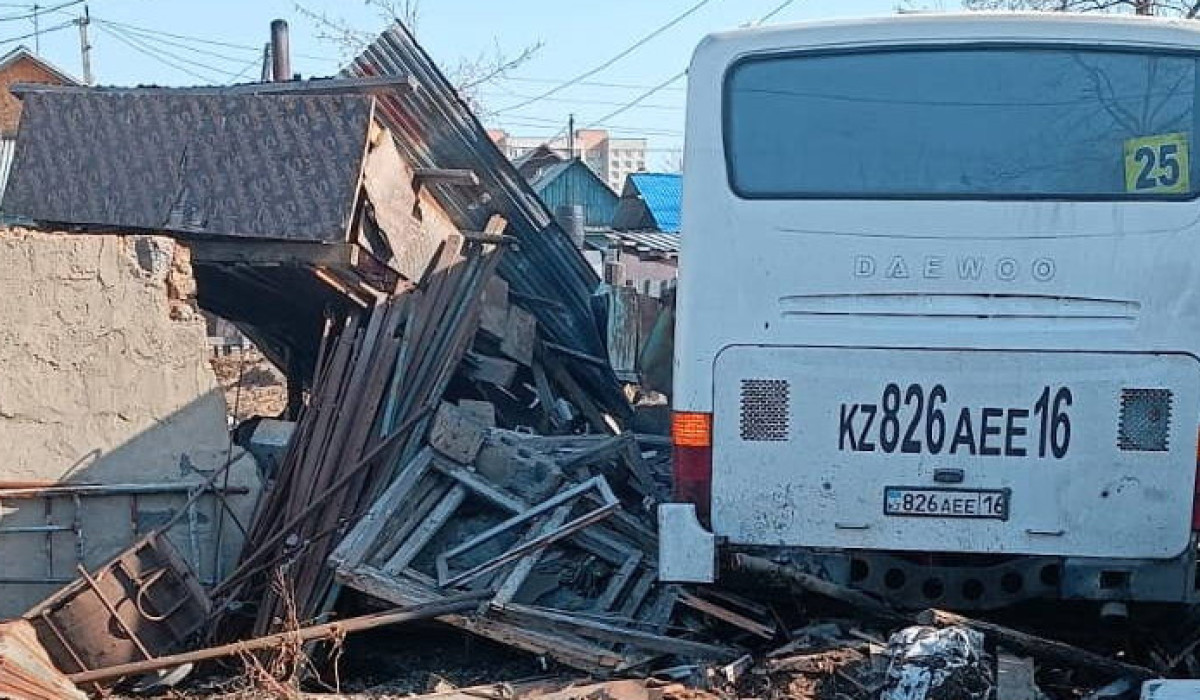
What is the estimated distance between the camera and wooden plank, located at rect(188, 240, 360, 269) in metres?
7.14

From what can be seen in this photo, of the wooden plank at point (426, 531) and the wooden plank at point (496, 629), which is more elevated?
the wooden plank at point (426, 531)

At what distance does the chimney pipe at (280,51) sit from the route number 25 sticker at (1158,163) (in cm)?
781

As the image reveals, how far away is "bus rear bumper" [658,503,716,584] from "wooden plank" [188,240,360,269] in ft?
10.9

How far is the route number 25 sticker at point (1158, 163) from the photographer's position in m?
4.32

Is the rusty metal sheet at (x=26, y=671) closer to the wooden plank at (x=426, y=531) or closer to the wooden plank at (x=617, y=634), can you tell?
the wooden plank at (x=426, y=531)

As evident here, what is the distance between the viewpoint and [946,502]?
448 centimetres

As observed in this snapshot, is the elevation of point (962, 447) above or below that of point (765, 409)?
below

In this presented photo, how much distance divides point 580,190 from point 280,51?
24.9 metres

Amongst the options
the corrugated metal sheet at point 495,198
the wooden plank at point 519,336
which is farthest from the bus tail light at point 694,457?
the corrugated metal sheet at point 495,198

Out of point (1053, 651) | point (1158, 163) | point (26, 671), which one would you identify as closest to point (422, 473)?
point (26, 671)

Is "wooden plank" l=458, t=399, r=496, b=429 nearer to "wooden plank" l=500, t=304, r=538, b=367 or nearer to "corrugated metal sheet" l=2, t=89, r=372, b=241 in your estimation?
"wooden plank" l=500, t=304, r=538, b=367

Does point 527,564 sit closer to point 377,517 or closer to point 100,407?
point 377,517

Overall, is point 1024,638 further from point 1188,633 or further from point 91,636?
point 91,636

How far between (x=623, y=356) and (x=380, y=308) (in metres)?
2.98
